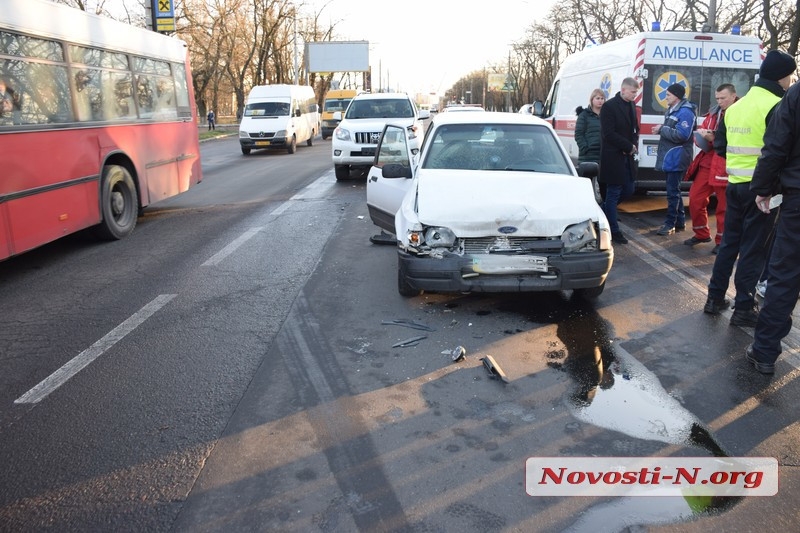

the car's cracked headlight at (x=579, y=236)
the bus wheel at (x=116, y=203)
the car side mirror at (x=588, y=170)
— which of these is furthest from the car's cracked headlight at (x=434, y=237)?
the bus wheel at (x=116, y=203)

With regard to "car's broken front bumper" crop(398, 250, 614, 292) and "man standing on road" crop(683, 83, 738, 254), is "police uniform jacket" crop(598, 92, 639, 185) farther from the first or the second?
"car's broken front bumper" crop(398, 250, 614, 292)

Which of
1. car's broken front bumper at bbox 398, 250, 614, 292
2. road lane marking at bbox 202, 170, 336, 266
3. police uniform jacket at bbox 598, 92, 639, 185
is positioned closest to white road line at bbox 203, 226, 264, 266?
road lane marking at bbox 202, 170, 336, 266

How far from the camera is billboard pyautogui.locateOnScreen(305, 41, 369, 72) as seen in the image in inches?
1896

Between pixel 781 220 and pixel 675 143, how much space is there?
14.8 feet

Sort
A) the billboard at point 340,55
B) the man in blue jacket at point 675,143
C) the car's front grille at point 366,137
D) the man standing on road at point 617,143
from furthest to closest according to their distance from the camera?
the billboard at point 340,55 → the car's front grille at point 366,137 → the man in blue jacket at point 675,143 → the man standing on road at point 617,143

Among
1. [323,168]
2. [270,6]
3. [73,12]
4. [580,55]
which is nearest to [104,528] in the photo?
[73,12]

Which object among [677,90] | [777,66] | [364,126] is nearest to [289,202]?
[364,126]

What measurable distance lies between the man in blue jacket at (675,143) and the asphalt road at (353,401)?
1588 mm

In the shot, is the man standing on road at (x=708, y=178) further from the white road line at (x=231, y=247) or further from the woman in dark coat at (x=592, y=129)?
the white road line at (x=231, y=247)

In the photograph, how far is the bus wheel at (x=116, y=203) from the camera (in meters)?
8.81

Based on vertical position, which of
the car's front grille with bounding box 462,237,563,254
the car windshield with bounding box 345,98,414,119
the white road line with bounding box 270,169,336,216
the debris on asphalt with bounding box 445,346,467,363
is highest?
the car windshield with bounding box 345,98,414,119

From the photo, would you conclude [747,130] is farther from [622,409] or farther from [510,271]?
[622,409]

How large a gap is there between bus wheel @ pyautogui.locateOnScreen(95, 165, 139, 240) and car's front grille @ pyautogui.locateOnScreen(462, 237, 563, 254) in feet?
18.5

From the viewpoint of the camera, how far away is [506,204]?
550 cm
